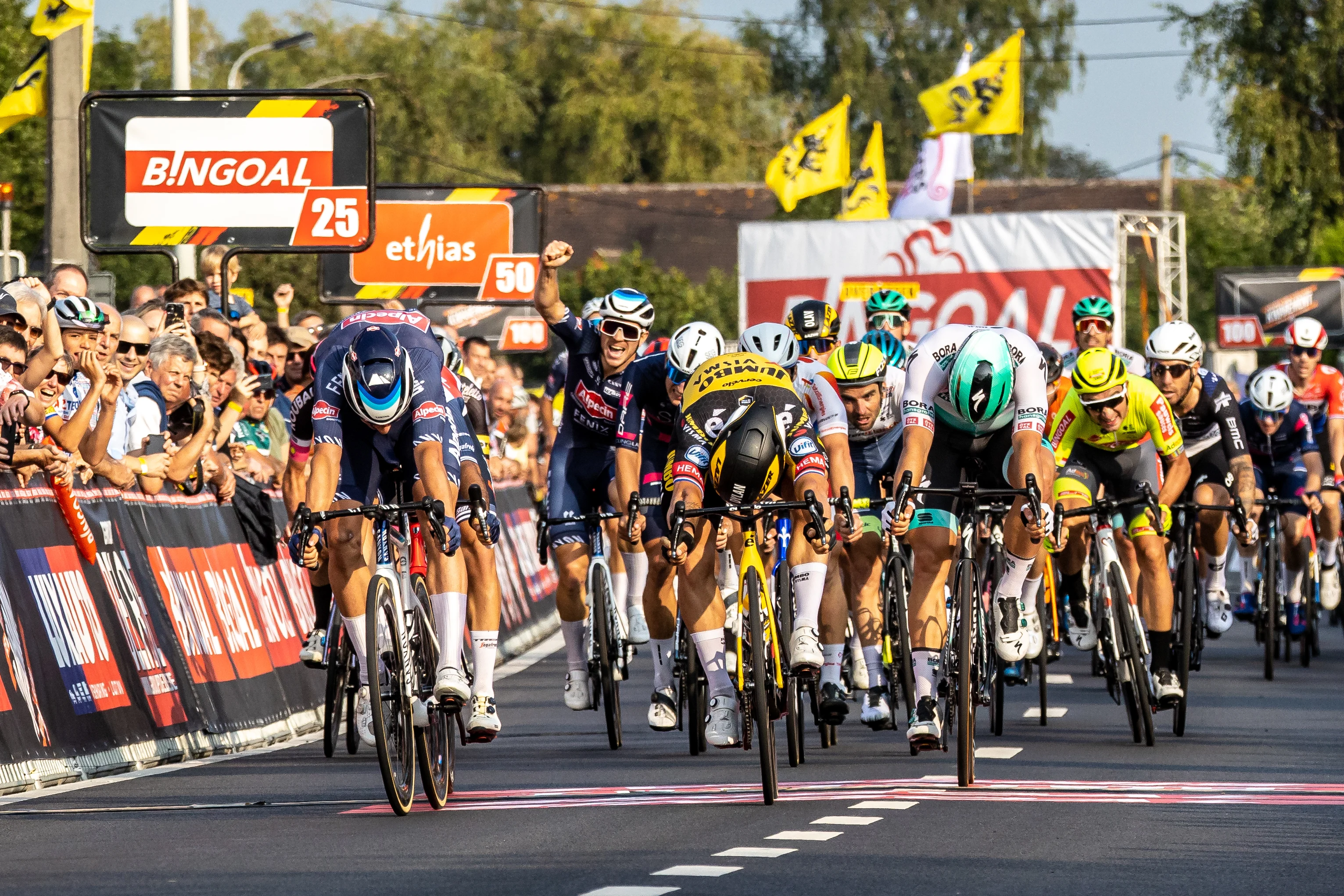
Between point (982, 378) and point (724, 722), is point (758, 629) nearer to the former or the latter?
point (724, 722)

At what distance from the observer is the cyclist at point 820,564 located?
10.5 metres

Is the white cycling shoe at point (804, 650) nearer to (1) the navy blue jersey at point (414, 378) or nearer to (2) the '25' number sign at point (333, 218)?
(1) the navy blue jersey at point (414, 378)

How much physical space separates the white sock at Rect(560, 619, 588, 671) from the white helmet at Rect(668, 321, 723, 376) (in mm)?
2087

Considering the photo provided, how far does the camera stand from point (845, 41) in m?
82.4

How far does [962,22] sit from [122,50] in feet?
117

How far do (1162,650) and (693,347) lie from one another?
312 cm

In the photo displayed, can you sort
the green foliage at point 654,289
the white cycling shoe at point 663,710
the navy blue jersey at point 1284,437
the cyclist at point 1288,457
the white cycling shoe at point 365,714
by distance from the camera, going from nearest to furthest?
1. the white cycling shoe at point 365,714
2. the white cycling shoe at point 663,710
3. the cyclist at point 1288,457
4. the navy blue jersey at point 1284,437
5. the green foliage at point 654,289

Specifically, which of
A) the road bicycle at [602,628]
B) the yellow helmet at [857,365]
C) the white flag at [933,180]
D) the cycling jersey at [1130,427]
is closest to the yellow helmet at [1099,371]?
the cycling jersey at [1130,427]

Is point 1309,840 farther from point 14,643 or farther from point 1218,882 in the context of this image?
point 14,643

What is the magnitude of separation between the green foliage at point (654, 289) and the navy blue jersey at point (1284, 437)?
4758 centimetres

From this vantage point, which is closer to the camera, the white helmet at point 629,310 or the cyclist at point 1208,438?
the white helmet at point 629,310

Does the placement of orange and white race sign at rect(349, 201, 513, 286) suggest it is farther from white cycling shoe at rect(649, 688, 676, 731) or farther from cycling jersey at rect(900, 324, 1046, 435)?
cycling jersey at rect(900, 324, 1046, 435)

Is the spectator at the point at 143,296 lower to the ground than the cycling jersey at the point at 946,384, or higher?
higher

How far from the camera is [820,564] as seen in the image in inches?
425
